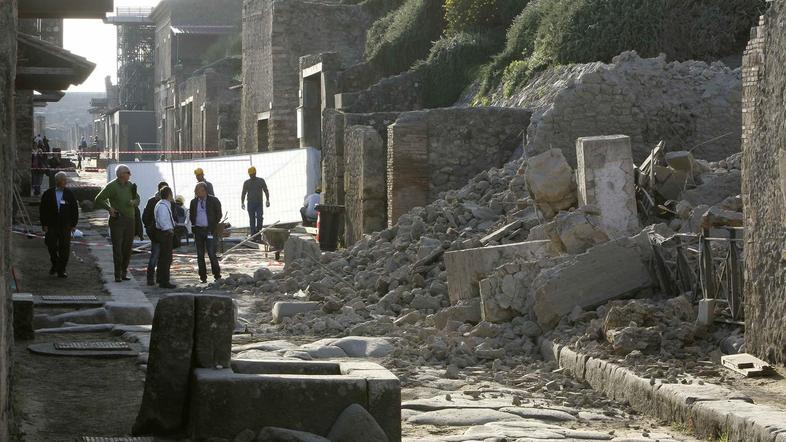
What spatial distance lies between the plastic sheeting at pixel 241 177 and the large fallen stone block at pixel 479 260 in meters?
12.4

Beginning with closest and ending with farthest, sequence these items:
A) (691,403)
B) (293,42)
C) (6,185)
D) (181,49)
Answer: (6,185), (691,403), (293,42), (181,49)

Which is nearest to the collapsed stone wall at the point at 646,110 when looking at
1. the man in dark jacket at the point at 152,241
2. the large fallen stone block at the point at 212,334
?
the man in dark jacket at the point at 152,241

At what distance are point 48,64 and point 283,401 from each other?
13312mm

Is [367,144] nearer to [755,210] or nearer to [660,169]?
[660,169]

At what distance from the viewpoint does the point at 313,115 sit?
31.4 m

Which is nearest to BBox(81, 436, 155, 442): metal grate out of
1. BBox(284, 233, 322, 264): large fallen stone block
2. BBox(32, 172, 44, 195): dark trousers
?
BBox(284, 233, 322, 264): large fallen stone block

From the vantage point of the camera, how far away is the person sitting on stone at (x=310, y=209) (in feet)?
76.0

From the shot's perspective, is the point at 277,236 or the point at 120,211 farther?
the point at 277,236

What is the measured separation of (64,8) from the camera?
1553cm

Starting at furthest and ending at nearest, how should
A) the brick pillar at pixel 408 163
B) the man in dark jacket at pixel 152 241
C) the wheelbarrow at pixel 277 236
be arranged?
the wheelbarrow at pixel 277 236
the brick pillar at pixel 408 163
the man in dark jacket at pixel 152 241

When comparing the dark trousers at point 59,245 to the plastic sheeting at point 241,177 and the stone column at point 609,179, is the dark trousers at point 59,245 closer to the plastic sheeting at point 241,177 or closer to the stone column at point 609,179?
the stone column at point 609,179

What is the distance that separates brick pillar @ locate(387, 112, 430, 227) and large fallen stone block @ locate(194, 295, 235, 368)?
1121cm

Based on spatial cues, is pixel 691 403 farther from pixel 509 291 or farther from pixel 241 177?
pixel 241 177

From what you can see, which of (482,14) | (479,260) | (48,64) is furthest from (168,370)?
(482,14)
